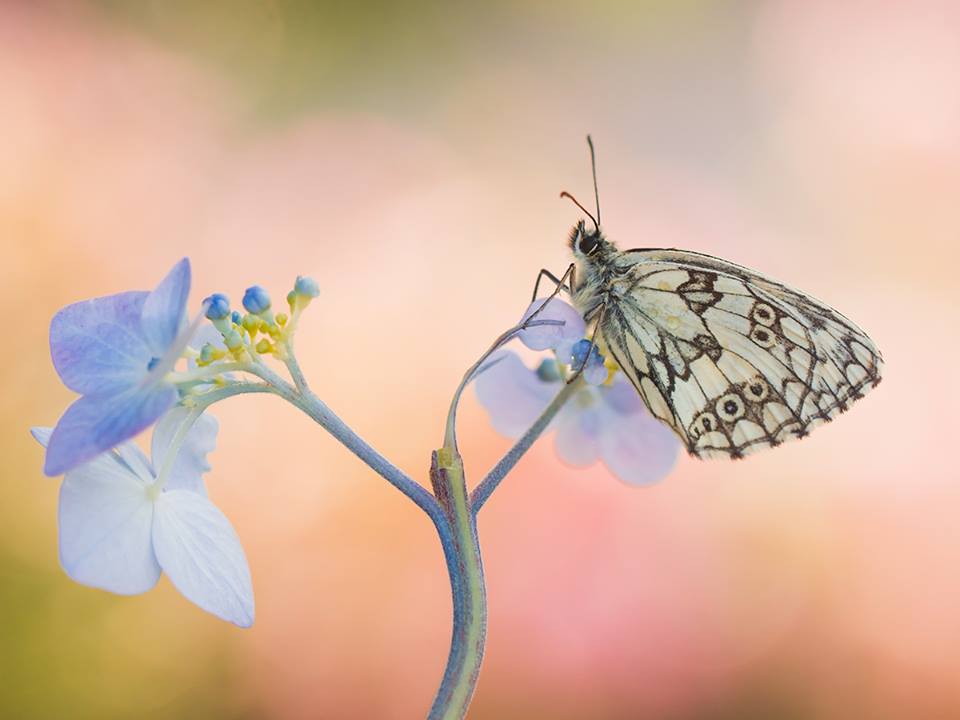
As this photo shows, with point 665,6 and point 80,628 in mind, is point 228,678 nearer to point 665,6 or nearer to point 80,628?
point 80,628

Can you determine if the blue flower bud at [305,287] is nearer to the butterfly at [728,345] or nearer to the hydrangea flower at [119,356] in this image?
the hydrangea flower at [119,356]

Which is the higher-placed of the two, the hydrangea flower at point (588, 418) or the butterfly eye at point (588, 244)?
the butterfly eye at point (588, 244)

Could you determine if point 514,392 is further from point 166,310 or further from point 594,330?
point 166,310

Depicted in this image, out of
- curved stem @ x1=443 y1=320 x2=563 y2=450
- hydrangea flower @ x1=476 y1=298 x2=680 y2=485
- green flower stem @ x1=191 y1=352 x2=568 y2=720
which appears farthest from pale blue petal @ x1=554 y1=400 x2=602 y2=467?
green flower stem @ x1=191 y1=352 x2=568 y2=720

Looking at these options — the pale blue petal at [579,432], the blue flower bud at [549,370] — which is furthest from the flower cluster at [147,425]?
the pale blue petal at [579,432]

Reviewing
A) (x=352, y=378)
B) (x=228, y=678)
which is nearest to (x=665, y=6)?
(x=352, y=378)

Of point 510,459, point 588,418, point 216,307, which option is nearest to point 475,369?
point 510,459
